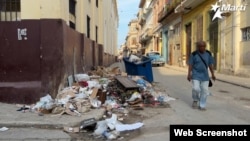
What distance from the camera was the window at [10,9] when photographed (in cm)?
1146

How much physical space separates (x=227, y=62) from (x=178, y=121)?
15.2 metres

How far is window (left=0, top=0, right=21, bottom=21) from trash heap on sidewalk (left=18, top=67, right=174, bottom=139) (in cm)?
286

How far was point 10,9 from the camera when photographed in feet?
37.9

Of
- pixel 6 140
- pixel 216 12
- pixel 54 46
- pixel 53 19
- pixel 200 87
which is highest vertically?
pixel 216 12

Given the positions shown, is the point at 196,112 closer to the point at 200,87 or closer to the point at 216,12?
the point at 200,87

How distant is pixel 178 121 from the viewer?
804 cm

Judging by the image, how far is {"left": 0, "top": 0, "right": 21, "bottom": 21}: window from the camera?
1146 cm

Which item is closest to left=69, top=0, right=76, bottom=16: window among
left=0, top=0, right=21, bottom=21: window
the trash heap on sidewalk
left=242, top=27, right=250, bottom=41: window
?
left=0, top=0, right=21, bottom=21: window

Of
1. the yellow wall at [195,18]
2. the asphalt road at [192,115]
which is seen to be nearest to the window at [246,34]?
the yellow wall at [195,18]

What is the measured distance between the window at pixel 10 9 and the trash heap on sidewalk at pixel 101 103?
286cm

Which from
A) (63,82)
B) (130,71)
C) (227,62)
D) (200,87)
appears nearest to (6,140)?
(63,82)

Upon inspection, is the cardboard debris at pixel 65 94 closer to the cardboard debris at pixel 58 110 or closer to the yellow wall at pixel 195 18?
the cardboard debris at pixel 58 110

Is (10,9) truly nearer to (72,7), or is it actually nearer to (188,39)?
(72,7)

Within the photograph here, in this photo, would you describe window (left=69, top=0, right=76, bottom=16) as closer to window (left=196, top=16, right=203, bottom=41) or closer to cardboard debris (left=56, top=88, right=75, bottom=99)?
cardboard debris (left=56, top=88, right=75, bottom=99)
